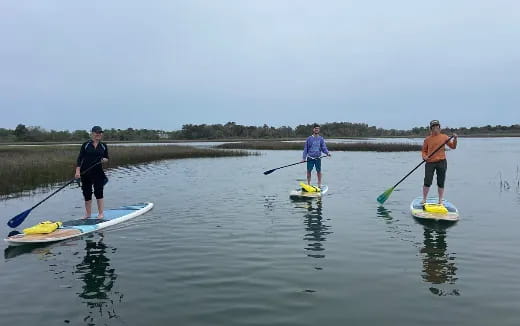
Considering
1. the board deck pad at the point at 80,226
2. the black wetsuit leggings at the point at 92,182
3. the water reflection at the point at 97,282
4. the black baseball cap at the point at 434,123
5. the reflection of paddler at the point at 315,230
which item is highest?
the black baseball cap at the point at 434,123

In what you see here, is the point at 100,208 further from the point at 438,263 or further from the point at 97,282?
the point at 438,263

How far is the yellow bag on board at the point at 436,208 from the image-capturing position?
9.88 meters

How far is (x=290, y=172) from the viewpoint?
76.7ft

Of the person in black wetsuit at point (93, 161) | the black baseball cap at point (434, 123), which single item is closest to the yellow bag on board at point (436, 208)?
the black baseball cap at point (434, 123)

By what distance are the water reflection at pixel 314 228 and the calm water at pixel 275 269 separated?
38mm

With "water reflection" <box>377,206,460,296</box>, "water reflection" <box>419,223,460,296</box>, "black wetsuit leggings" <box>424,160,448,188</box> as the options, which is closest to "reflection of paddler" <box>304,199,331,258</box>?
"water reflection" <box>377,206,460,296</box>

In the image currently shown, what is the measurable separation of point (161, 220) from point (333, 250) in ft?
15.7

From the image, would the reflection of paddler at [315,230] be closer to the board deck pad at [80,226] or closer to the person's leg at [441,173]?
the person's leg at [441,173]

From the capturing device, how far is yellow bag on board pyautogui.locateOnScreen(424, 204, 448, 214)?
32.4 ft

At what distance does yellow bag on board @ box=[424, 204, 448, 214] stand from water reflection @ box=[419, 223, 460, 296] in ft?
2.40

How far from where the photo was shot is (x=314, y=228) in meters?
9.46

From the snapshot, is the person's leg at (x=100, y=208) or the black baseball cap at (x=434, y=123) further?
the black baseball cap at (x=434, y=123)

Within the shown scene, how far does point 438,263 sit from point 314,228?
3089mm

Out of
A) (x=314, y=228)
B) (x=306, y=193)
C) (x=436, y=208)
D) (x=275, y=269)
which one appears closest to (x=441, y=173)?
(x=436, y=208)
